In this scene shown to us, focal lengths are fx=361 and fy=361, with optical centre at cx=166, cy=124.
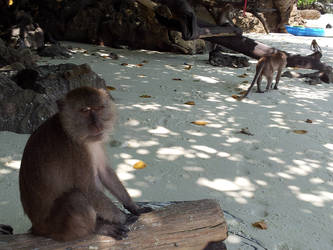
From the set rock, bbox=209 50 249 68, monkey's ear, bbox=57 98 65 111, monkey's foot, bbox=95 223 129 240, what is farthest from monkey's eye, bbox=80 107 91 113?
rock, bbox=209 50 249 68

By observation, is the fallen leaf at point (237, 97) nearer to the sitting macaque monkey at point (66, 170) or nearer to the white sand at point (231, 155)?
the white sand at point (231, 155)

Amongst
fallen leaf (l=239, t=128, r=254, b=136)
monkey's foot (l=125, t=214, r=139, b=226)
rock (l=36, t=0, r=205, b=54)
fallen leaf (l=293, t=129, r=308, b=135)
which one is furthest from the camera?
rock (l=36, t=0, r=205, b=54)

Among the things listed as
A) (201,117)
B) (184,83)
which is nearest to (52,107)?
(201,117)

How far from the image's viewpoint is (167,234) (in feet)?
6.43

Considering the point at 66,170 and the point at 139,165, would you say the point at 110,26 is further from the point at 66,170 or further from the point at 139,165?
the point at 66,170

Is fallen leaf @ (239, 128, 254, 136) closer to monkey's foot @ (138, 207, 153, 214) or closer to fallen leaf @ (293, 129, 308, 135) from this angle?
fallen leaf @ (293, 129, 308, 135)

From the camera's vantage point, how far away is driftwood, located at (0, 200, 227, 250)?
1847 millimetres

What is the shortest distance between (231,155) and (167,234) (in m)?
1.83

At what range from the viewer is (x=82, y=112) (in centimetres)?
189

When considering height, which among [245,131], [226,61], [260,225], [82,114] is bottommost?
[260,225]

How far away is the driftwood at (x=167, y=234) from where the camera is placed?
1.85m

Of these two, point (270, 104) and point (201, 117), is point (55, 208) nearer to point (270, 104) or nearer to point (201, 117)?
point (201, 117)

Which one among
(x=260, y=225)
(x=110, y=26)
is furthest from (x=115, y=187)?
(x=110, y=26)

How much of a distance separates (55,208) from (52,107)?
2341mm
